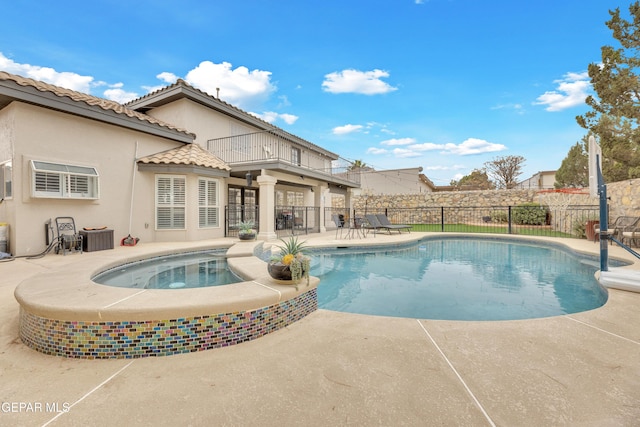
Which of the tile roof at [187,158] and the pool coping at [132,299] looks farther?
the tile roof at [187,158]

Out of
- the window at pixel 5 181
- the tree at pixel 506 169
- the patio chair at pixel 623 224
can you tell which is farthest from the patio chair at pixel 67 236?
the tree at pixel 506 169

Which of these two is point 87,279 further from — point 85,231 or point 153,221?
point 153,221

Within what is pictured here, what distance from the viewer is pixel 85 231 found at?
7723 mm

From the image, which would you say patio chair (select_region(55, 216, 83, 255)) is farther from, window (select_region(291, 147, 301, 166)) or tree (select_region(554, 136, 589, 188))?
tree (select_region(554, 136, 589, 188))

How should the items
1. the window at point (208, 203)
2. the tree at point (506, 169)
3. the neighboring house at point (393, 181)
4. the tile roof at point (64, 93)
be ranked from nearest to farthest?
the tile roof at point (64, 93) → the window at point (208, 203) → the neighboring house at point (393, 181) → the tree at point (506, 169)

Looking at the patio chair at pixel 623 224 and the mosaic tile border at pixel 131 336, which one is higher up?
the patio chair at pixel 623 224

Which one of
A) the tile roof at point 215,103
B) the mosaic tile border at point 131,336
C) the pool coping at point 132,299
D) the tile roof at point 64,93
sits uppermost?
the tile roof at point 215,103

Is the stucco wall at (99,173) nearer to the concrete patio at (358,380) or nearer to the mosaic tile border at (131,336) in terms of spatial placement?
the concrete patio at (358,380)

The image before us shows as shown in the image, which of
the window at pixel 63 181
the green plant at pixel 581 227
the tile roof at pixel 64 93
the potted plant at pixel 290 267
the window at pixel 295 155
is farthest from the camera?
the window at pixel 295 155

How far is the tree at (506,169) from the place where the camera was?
30.9m

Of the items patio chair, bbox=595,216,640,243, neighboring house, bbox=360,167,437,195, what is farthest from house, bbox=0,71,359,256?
neighboring house, bbox=360,167,437,195

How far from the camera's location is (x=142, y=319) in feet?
8.25

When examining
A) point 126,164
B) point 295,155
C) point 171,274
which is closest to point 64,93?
point 126,164

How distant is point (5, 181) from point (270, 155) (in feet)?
28.6
